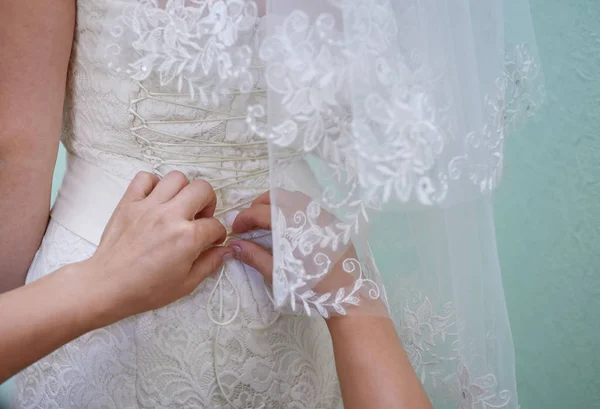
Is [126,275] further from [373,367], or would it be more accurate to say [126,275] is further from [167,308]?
[373,367]

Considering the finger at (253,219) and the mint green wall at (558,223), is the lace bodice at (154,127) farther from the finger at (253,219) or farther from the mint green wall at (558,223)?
the mint green wall at (558,223)

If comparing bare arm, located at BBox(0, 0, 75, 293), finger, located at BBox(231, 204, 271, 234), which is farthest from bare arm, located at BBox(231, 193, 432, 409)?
bare arm, located at BBox(0, 0, 75, 293)

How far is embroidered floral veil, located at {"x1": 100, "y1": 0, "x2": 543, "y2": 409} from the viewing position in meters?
0.49

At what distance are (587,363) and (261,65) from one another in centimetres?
108

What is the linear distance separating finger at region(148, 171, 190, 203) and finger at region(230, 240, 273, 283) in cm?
10

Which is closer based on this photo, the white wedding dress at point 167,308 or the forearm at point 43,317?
the forearm at point 43,317

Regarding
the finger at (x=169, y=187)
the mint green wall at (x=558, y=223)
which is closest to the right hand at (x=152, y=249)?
the finger at (x=169, y=187)

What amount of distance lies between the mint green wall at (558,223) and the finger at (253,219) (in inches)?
30.3

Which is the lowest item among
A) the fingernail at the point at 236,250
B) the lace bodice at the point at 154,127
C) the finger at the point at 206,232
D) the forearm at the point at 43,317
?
the forearm at the point at 43,317

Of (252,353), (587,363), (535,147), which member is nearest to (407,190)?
(252,353)

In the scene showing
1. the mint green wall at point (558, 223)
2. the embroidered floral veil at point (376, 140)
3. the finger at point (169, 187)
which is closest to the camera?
the embroidered floral veil at point (376, 140)

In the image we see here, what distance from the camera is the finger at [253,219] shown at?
0.62 meters

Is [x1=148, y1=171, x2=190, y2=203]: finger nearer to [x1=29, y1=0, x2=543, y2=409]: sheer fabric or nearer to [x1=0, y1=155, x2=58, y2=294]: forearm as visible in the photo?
[x1=29, y1=0, x2=543, y2=409]: sheer fabric

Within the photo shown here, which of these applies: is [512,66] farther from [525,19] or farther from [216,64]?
[216,64]
